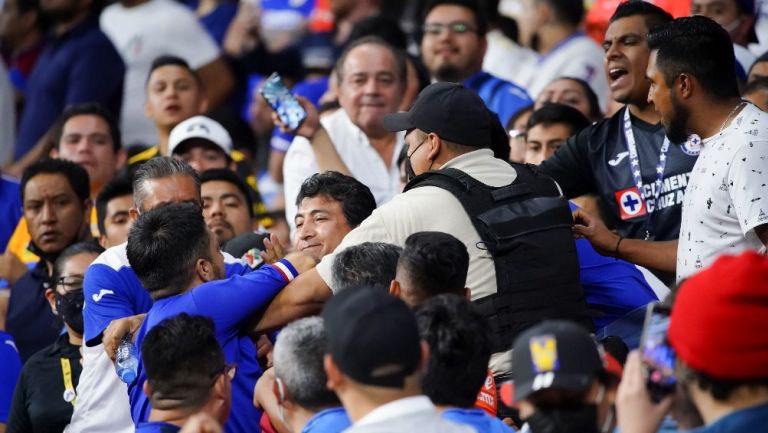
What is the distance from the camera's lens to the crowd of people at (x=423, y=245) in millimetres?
4227

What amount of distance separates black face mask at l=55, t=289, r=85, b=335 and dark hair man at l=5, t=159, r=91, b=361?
0.88 meters

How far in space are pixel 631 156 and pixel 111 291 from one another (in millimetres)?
2749

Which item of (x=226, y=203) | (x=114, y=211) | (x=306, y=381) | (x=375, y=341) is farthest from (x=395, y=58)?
(x=375, y=341)

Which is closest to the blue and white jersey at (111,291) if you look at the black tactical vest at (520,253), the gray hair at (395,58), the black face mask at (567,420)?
the black tactical vest at (520,253)

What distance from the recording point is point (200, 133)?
9.13 meters

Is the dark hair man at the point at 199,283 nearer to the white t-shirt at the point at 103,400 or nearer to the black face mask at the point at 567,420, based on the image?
the white t-shirt at the point at 103,400

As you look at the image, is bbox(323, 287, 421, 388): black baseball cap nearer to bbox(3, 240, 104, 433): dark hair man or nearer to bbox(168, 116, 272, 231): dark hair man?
bbox(3, 240, 104, 433): dark hair man

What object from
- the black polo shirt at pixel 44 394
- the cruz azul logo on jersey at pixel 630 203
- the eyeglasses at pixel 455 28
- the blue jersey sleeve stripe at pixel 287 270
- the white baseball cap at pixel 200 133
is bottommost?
the black polo shirt at pixel 44 394

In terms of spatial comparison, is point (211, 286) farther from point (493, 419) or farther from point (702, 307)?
point (702, 307)

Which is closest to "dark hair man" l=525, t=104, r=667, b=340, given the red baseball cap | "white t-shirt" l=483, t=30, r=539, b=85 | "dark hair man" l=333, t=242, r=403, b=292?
"dark hair man" l=333, t=242, r=403, b=292

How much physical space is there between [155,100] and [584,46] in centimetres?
319

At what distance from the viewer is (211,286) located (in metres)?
5.65

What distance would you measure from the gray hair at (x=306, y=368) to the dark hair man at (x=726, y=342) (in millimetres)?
1259

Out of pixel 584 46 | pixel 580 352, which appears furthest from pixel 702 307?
pixel 584 46
